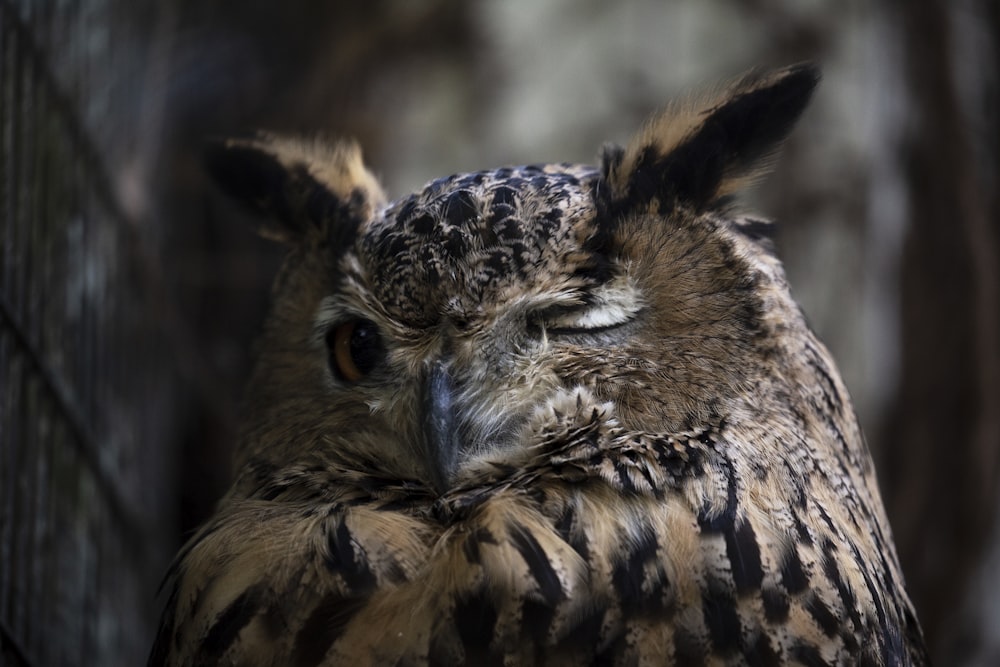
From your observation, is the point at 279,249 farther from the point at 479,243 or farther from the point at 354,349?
the point at 479,243

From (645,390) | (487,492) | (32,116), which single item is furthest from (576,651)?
(32,116)

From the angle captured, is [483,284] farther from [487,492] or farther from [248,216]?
[248,216]

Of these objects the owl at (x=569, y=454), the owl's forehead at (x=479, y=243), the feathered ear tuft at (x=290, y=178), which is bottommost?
the owl at (x=569, y=454)

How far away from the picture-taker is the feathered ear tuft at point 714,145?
1.36 metres

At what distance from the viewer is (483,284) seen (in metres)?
1.22

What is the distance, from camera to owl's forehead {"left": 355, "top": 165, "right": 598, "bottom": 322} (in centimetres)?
123

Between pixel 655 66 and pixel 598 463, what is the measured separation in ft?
12.1

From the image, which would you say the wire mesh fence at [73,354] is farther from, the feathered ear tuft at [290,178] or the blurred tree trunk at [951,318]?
the blurred tree trunk at [951,318]

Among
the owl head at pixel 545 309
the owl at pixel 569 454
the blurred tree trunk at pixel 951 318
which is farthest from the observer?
the blurred tree trunk at pixel 951 318

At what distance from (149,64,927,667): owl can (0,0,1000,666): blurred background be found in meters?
0.39

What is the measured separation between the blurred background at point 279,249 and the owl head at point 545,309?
0.35m

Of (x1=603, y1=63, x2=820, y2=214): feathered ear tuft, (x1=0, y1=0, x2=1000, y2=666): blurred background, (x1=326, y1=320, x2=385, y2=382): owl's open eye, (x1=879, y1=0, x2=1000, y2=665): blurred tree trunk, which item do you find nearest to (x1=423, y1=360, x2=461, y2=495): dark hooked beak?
(x1=326, y1=320, x2=385, y2=382): owl's open eye

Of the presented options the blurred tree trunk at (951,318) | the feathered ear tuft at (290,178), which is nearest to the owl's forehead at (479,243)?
the feathered ear tuft at (290,178)

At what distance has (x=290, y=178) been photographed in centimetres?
160
